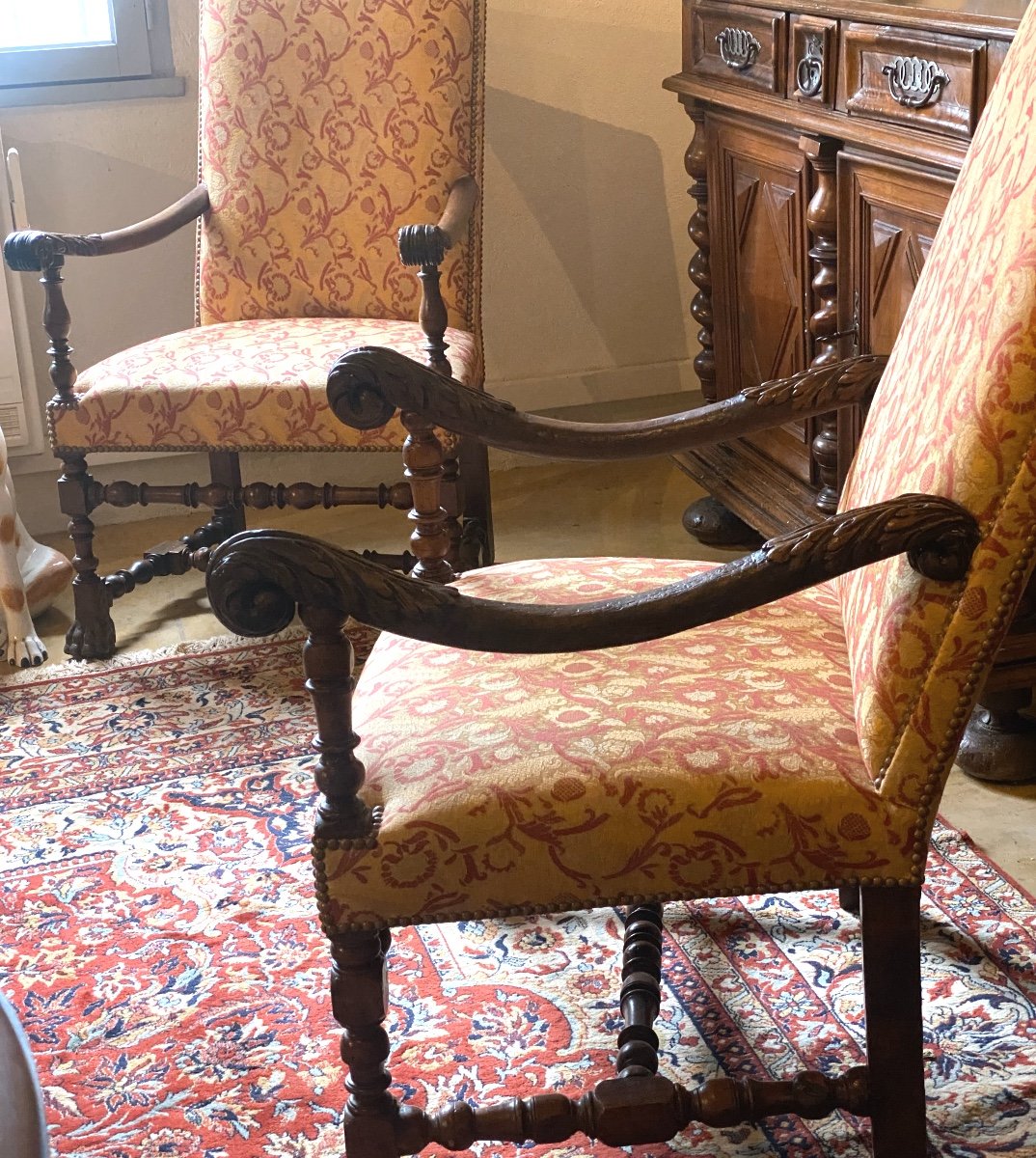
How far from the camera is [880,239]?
2191mm

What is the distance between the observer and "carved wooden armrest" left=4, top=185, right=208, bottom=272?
2.55 m

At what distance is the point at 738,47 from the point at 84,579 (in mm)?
1530

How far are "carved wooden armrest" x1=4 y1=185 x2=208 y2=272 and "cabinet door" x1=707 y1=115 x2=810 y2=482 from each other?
3.32 feet

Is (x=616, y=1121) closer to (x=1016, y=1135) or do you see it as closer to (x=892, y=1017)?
(x=892, y=1017)

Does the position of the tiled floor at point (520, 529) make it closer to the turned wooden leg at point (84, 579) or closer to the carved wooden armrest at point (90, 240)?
the turned wooden leg at point (84, 579)

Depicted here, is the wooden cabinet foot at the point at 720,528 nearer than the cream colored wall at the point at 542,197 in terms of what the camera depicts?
Yes

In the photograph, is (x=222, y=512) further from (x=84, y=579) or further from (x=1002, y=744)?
(x=1002, y=744)

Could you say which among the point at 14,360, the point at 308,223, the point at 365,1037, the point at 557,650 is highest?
the point at 308,223

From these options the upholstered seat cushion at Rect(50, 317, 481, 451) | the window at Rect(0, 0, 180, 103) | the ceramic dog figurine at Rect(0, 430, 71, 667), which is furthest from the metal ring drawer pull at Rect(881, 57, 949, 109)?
the window at Rect(0, 0, 180, 103)

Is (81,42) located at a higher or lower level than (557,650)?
higher

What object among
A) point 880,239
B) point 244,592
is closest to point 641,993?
point 244,592

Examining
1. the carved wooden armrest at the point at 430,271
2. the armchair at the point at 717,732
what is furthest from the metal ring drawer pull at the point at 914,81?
the carved wooden armrest at the point at 430,271

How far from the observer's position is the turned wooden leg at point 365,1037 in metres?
1.25

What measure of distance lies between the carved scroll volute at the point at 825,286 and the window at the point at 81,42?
5.20 feet
